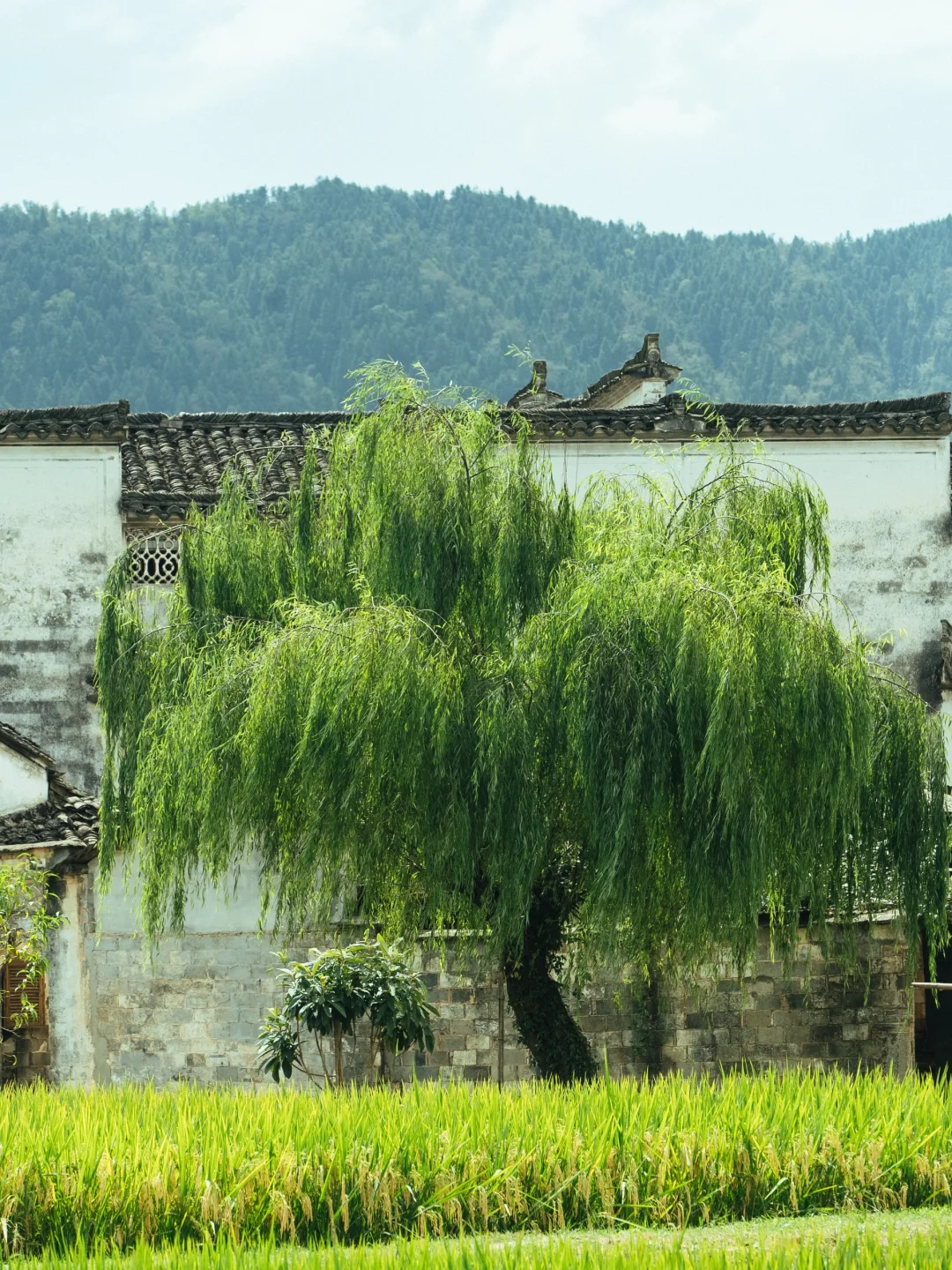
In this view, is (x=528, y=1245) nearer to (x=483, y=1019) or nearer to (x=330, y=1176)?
(x=330, y=1176)

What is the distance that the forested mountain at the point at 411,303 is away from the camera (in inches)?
2480

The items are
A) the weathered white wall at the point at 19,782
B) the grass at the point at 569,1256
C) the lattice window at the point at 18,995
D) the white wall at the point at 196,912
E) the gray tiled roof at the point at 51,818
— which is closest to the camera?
the grass at the point at 569,1256

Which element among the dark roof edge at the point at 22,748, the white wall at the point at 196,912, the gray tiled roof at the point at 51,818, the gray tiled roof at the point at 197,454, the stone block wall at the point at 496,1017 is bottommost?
the stone block wall at the point at 496,1017

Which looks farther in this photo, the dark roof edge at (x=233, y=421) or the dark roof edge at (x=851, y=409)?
the dark roof edge at (x=233, y=421)

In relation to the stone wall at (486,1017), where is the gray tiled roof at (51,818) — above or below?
above

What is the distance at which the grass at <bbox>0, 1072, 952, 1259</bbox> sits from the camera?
812cm

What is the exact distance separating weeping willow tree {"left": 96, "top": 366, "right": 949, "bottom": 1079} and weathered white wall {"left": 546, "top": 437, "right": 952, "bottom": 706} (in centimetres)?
1009

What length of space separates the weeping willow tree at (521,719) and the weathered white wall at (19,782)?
2.32 metres

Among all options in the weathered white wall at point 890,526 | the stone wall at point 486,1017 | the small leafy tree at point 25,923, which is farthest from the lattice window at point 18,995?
the weathered white wall at point 890,526

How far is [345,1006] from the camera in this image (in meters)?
13.0

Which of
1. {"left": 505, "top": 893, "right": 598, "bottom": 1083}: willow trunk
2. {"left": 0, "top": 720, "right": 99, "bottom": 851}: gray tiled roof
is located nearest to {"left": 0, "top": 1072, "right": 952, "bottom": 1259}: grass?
{"left": 505, "top": 893, "right": 598, "bottom": 1083}: willow trunk

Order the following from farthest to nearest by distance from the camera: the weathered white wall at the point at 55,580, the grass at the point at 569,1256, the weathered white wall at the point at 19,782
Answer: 1. the weathered white wall at the point at 55,580
2. the weathered white wall at the point at 19,782
3. the grass at the point at 569,1256

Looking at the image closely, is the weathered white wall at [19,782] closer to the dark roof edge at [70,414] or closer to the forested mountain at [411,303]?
the dark roof edge at [70,414]

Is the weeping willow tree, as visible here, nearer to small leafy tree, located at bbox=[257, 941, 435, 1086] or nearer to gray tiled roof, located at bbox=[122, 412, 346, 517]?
small leafy tree, located at bbox=[257, 941, 435, 1086]
